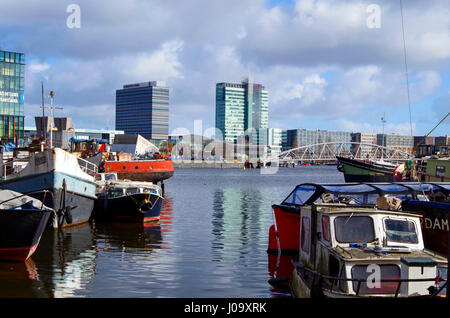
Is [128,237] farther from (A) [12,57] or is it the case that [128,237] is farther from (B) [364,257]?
(A) [12,57]

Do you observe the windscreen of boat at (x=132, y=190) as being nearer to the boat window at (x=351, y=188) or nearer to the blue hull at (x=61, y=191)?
the blue hull at (x=61, y=191)

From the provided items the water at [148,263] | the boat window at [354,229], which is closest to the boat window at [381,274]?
the boat window at [354,229]

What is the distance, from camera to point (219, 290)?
18.0m

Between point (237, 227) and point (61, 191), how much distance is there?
38.3 feet

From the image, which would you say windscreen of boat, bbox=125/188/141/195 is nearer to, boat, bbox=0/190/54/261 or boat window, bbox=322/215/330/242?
boat, bbox=0/190/54/261

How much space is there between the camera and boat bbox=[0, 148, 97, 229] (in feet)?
95.1

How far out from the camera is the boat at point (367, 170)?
291ft

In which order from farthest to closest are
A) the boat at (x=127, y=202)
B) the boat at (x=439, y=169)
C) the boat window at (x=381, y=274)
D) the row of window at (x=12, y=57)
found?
the row of window at (x=12, y=57) < the boat at (x=439, y=169) < the boat at (x=127, y=202) < the boat window at (x=381, y=274)

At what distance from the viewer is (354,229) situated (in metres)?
13.6

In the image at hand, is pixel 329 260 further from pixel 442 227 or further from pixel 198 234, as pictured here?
pixel 198 234

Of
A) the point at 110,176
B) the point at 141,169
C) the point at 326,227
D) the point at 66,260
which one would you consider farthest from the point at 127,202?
the point at 141,169

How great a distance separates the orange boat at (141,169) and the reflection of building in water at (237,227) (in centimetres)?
1597
